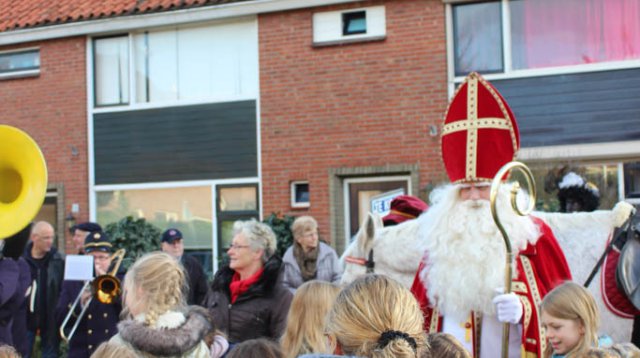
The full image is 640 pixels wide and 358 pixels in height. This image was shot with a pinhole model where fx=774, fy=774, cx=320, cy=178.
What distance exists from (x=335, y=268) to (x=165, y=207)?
635cm

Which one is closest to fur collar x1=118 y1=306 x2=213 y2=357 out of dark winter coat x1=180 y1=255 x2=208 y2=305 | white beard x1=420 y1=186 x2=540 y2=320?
white beard x1=420 y1=186 x2=540 y2=320

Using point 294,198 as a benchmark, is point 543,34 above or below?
above

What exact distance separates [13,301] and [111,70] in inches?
339

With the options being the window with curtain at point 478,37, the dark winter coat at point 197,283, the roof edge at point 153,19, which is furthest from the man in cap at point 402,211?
the roof edge at point 153,19

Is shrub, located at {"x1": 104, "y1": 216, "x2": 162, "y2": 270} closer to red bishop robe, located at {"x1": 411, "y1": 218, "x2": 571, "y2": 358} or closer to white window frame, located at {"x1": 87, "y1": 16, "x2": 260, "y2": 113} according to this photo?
white window frame, located at {"x1": 87, "y1": 16, "x2": 260, "y2": 113}

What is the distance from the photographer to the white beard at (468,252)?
4.56 meters

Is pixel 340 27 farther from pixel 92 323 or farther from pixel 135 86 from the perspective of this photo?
pixel 92 323

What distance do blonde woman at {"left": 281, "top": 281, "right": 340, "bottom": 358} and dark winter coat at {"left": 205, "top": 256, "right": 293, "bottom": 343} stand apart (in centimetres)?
109

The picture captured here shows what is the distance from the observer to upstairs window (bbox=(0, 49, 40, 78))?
14.1m

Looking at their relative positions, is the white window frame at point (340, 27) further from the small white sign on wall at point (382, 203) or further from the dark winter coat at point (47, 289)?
the dark winter coat at point (47, 289)

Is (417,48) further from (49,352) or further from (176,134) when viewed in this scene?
(49,352)

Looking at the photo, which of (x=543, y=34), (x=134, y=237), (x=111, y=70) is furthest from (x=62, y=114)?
(x=543, y=34)

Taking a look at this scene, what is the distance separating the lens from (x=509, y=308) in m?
4.09

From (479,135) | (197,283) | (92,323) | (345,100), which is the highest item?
A: (345,100)
